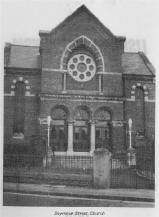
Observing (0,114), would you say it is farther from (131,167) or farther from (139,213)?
(131,167)

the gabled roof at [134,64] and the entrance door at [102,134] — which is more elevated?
the gabled roof at [134,64]

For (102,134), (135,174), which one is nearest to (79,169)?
(135,174)

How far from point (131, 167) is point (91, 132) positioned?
2.64 meters

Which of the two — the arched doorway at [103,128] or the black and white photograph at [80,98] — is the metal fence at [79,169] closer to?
the black and white photograph at [80,98]

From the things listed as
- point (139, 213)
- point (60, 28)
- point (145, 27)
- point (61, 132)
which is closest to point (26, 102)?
point (61, 132)

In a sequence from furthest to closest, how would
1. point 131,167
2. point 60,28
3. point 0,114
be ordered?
point 60,28
point 131,167
point 0,114

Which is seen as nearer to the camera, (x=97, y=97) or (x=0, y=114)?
(x=0, y=114)

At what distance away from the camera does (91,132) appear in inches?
712

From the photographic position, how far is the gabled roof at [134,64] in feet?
61.5

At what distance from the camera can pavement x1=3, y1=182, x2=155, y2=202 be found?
41.4 ft

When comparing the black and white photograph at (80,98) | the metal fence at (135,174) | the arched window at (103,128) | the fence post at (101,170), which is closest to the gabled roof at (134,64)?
the black and white photograph at (80,98)

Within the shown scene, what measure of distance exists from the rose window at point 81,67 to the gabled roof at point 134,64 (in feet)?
4.90
